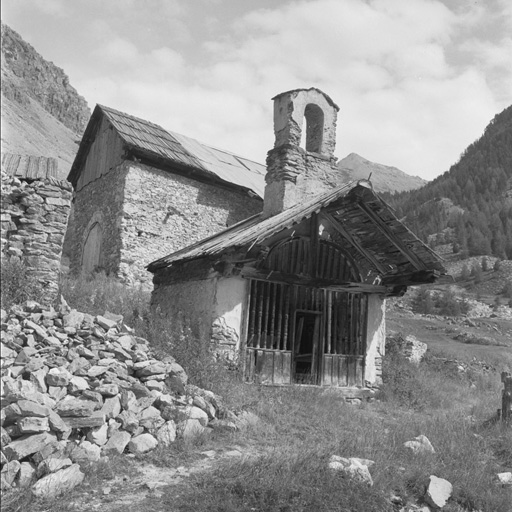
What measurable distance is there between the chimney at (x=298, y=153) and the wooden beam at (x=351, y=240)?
156 cm

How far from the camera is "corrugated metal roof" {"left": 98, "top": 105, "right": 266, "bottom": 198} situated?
62.4 ft

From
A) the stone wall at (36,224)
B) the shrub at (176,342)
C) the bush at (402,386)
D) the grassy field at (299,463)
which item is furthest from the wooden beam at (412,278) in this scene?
the stone wall at (36,224)

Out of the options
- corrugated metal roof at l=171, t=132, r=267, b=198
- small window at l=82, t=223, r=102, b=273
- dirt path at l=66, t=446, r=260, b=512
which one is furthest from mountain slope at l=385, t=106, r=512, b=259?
dirt path at l=66, t=446, r=260, b=512

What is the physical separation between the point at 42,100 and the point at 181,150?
285ft

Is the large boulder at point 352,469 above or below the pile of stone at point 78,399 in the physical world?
below

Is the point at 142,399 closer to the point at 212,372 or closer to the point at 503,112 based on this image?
the point at 212,372

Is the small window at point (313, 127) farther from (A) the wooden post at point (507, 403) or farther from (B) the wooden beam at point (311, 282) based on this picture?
(A) the wooden post at point (507, 403)

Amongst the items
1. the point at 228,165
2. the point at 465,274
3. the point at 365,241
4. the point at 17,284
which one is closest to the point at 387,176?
the point at 465,274

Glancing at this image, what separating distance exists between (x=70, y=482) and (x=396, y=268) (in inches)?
337

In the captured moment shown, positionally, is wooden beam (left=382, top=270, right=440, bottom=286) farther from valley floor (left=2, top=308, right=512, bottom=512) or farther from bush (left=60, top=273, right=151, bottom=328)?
bush (left=60, top=273, right=151, bottom=328)

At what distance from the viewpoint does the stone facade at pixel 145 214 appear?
1781 centimetres

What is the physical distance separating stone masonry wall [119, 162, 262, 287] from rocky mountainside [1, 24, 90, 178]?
4965 cm

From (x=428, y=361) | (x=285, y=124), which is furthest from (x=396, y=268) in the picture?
(x=428, y=361)

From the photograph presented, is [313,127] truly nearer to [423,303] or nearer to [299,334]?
[299,334]
